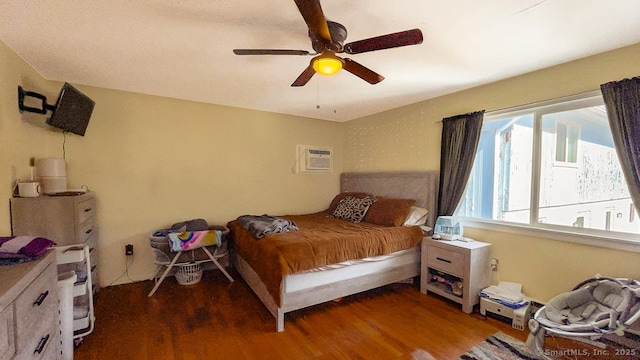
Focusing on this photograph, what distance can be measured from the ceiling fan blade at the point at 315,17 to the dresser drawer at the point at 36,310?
1.68 meters

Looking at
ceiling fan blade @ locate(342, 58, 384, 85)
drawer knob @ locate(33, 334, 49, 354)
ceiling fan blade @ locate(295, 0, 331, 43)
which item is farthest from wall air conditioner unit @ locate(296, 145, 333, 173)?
drawer knob @ locate(33, 334, 49, 354)

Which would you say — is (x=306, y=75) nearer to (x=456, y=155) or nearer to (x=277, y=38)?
(x=277, y=38)

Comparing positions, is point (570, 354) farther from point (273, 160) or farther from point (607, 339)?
point (273, 160)

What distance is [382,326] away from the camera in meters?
2.13

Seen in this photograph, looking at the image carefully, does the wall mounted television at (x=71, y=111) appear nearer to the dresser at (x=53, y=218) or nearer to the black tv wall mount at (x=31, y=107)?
the black tv wall mount at (x=31, y=107)

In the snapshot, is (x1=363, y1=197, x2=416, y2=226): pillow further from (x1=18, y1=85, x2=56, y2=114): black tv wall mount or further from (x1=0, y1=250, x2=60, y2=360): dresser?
(x1=18, y1=85, x2=56, y2=114): black tv wall mount

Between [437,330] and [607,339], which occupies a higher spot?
[607,339]

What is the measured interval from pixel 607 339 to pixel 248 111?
13.1 ft

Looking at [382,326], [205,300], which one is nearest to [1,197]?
[205,300]

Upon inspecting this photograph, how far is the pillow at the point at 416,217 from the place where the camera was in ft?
9.77

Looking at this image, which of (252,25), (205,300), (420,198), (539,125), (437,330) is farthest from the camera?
(420,198)

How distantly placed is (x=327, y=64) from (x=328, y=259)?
5.13 feet

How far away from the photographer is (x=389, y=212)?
3.04 metres

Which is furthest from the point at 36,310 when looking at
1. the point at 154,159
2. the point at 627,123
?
the point at 627,123
